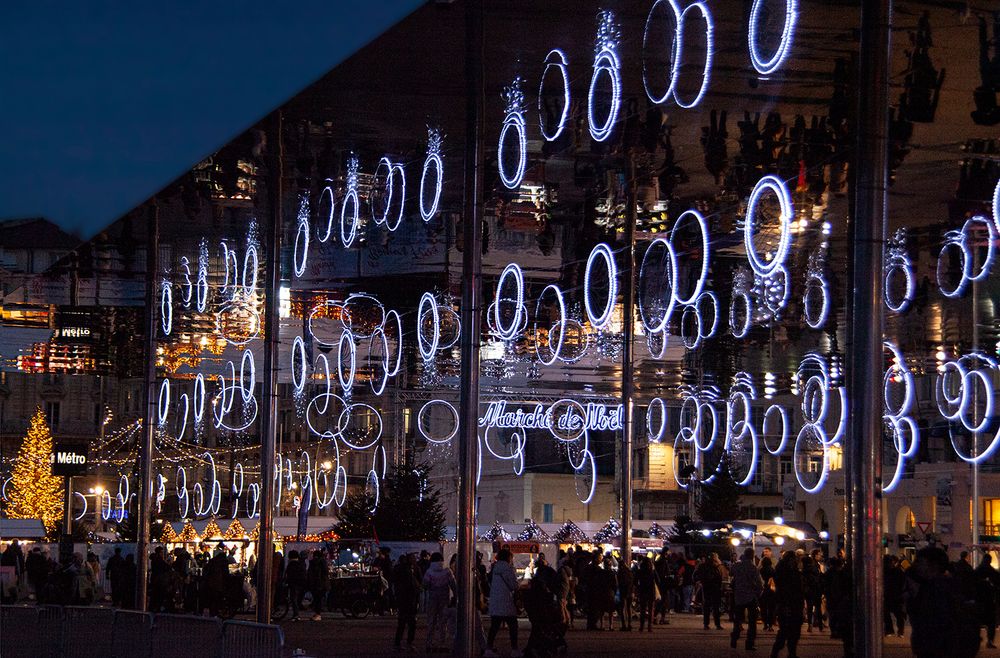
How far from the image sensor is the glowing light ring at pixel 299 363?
3102cm

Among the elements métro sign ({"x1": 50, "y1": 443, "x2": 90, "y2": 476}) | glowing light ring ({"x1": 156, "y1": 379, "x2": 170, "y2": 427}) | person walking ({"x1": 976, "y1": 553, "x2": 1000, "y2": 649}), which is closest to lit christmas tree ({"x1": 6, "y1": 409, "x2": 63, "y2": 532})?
Result: métro sign ({"x1": 50, "y1": 443, "x2": 90, "y2": 476})

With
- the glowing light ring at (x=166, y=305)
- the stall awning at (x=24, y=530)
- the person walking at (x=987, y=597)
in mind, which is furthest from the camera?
the stall awning at (x=24, y=530)

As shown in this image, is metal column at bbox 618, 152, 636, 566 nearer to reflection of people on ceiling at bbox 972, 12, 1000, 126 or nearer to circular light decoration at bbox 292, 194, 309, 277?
circular light decoration at bbox 292, 194, 309, 277

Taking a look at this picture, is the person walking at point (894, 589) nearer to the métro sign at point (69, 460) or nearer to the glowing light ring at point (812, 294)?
the glowing light ring at point (812, 294)

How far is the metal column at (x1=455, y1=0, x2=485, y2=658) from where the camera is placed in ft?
72.1

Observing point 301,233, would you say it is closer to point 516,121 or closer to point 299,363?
point 299,363

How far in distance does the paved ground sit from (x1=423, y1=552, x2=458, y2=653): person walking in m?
0.52

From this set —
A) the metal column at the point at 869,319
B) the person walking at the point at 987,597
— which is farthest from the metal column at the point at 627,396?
the metal column at the point at 869,319

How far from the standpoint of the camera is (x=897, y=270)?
34.1 m

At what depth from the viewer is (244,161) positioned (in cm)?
2606

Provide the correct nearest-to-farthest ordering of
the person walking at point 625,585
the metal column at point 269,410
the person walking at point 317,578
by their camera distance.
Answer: the metal column at point 269,410, the person walking at point 625,585, the person walking at point 317,578

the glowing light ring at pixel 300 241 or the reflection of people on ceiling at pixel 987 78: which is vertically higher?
the reflection of people on ceiling at pixel 987 78

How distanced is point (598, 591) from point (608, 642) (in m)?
2.82

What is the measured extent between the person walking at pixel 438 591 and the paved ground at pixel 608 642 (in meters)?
0.52
